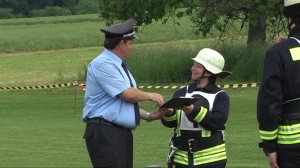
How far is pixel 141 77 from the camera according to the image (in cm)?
3030

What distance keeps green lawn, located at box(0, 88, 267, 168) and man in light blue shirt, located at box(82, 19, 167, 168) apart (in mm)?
5037

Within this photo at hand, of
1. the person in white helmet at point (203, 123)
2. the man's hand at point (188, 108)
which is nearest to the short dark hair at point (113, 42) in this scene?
the person in white helmet at point (203, 123)

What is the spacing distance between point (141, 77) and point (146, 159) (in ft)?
57.9

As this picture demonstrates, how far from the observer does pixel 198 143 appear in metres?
6.74

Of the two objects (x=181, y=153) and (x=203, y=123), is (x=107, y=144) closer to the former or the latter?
(x=181, y=153)

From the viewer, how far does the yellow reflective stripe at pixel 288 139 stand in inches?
232

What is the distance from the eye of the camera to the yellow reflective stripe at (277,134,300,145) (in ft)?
19.4

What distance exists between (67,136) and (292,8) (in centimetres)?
1099

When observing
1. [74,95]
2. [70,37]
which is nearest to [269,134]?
[74,95]

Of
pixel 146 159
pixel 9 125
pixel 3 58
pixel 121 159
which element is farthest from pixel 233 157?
pixel 3 58

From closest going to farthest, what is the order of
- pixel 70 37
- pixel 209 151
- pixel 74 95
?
pixel 209 151
pixel 74 95
pixel 70 37

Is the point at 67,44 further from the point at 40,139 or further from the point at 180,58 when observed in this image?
the point at 40,139

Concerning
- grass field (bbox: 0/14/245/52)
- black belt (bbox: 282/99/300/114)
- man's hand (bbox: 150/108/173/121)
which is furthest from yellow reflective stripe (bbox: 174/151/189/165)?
grass field (bbox: 0/14/245/52)

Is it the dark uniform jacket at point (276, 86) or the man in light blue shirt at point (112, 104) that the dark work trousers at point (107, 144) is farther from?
the dark uniform jacket at point (276, 86)
